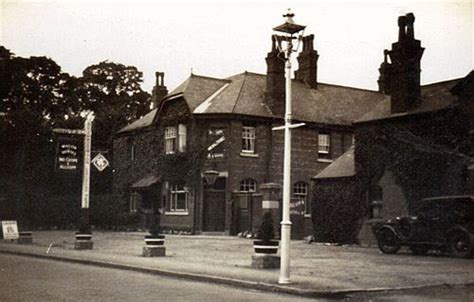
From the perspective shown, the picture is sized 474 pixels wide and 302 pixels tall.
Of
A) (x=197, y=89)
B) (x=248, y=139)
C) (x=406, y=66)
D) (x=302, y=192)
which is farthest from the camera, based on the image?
(x=197, y=89)

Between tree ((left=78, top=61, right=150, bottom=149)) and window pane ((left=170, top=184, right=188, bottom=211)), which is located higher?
tree ((left=78, top=61, right=150, bottom=149))

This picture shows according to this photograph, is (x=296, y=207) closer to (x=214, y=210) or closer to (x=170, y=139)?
(x=214, y=210)

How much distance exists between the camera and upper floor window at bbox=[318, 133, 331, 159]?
3628 centimetres

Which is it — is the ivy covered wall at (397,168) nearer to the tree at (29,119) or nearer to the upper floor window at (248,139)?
the upper floor window at (248,139)

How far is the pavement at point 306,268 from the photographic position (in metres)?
11.9

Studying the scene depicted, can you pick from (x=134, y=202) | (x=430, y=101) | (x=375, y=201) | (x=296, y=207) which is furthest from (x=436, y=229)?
(x=134, y=202)

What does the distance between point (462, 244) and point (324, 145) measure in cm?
1848

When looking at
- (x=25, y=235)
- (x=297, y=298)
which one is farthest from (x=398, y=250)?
(x=25, y=235)

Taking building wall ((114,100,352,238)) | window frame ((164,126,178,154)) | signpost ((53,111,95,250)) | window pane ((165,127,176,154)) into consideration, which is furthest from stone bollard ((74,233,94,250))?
window pane ((165,127,176,154))

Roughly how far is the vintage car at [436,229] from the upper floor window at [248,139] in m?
13.6

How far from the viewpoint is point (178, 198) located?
3509 centimetres

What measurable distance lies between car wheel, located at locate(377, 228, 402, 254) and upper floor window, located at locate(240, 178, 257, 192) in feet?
43.2

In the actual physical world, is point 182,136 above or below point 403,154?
above

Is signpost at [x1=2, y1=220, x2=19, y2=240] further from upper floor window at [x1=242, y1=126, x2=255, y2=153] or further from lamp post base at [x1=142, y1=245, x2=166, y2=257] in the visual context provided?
upper floor window at [x1=242, y1=126, x2=255, y2=153]
